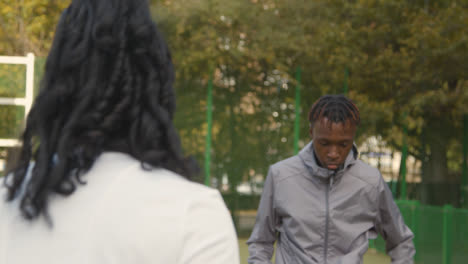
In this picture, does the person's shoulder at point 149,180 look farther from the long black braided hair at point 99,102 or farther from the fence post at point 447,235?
the fence post at point 447,235

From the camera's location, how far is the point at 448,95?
10383 millimetres

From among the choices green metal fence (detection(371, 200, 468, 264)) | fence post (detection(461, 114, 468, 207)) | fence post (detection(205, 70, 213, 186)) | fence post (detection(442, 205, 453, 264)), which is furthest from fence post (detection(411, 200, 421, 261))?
fence post (detection(205, 70, 213, 186))

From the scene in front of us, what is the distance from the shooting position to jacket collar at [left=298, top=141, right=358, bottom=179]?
345cm

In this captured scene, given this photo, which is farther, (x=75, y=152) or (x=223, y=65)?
(x=223, y=65)

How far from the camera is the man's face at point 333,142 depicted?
11.3 ft

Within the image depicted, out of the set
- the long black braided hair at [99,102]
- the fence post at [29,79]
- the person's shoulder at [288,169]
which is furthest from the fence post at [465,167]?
the long black braided hair at [99,102]

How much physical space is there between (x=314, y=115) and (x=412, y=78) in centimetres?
747

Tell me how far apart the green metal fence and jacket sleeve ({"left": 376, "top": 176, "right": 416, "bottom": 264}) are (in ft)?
13.7

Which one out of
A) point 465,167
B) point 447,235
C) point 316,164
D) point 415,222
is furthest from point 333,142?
point 465,167

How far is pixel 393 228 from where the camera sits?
3.48 meters

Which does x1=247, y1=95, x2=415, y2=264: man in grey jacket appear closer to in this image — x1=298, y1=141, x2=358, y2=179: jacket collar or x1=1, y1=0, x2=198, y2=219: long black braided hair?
x1=298, y1=141, x2=358, y2=179: jacket collar

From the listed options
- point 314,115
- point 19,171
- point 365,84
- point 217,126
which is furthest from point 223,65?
point 19,171

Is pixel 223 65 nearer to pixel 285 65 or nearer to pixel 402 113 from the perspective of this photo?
pixel 285 65

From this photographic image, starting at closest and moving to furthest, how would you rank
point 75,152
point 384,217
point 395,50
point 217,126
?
point 75,152 < point 384,217 < point 217,126 < point 395,50
